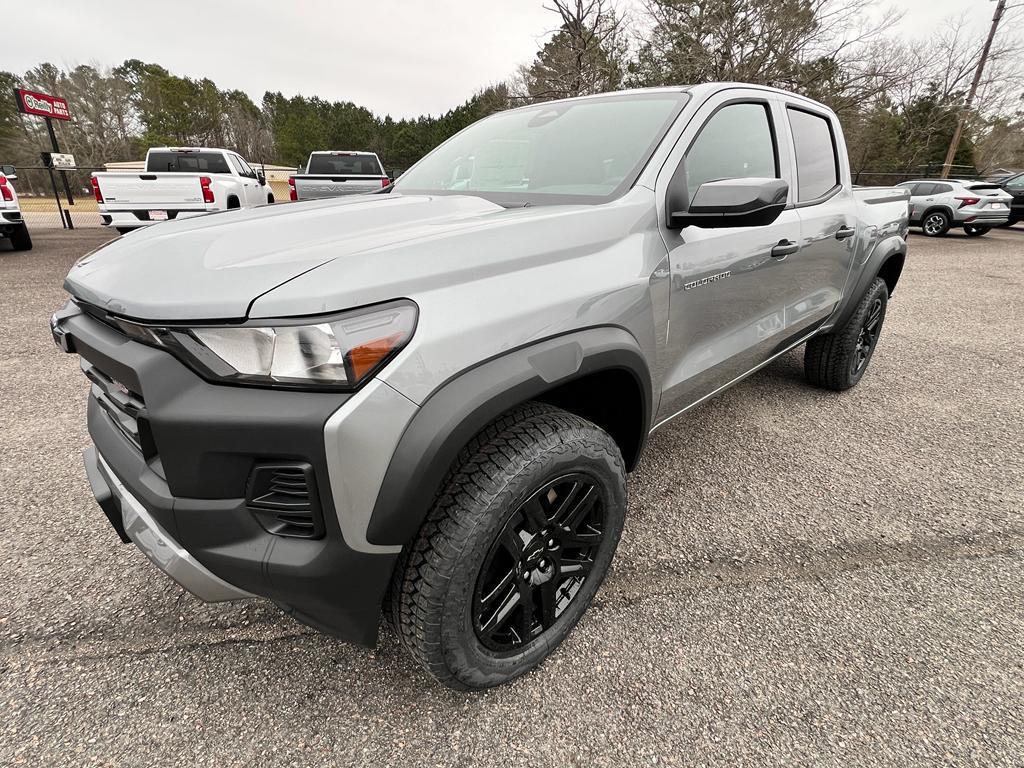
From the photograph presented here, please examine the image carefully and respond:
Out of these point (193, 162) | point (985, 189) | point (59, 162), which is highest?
point (59, 162)

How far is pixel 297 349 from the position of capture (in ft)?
3.63

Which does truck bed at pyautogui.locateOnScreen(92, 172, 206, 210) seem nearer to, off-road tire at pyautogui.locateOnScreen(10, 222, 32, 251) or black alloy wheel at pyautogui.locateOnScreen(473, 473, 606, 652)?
off-road tire at pyautogui.locateOnScreen(10, 222, 32, 251)

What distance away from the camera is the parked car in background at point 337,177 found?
1002 cm

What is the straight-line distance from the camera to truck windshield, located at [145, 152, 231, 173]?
11.0 metres

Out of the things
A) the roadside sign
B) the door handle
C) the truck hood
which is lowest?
the door handle

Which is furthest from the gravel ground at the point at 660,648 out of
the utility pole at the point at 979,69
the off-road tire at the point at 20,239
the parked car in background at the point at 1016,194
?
the utility pole at the point at 979,69

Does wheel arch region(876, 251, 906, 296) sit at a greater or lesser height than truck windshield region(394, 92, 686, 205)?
lesser

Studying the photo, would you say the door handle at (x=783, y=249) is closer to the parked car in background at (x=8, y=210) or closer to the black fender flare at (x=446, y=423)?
the black fender flare at (x=446, y=423)

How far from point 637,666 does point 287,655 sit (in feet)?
3.55

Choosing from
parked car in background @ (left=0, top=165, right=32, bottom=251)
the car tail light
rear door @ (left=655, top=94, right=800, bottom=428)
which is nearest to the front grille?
rear door @ (left=655, top=94, right=800, bottom=428)

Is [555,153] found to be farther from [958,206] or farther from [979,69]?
[979,69]

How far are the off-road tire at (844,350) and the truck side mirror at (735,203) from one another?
6.92 feet

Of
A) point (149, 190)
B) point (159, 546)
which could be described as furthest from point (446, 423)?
point (149, 190)

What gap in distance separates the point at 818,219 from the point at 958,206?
1533 cm
